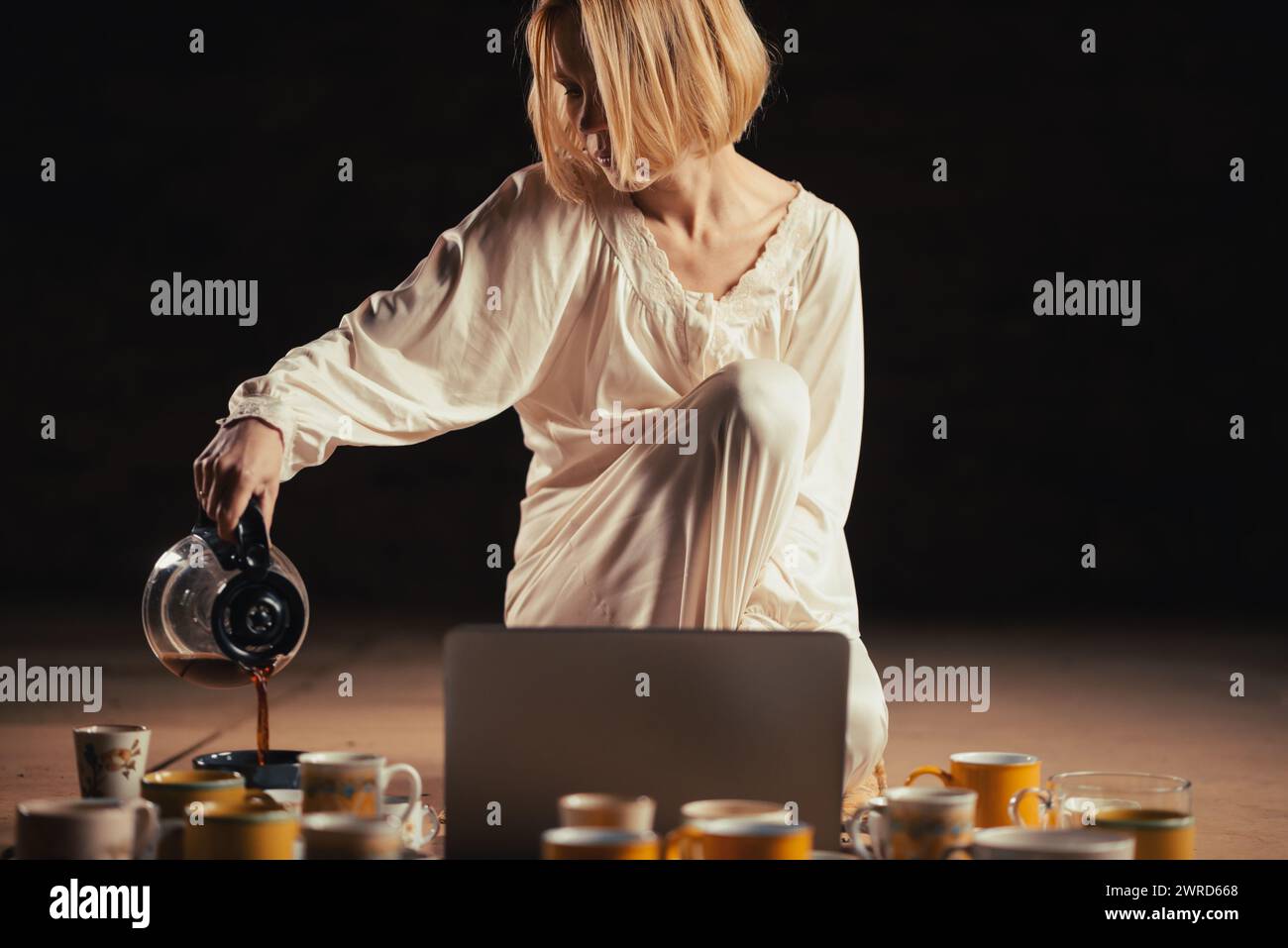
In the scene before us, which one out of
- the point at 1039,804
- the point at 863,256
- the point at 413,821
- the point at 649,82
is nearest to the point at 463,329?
the point at 649,82

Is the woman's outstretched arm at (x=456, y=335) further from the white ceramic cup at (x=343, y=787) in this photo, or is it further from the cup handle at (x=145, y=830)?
the cup handle at (x=145, y=830)

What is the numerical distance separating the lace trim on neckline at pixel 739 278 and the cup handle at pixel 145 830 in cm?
114

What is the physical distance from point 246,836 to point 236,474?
1.75 ft

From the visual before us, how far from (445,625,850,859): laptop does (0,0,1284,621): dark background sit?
369 centimetres

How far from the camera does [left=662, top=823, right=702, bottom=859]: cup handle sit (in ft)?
3.75

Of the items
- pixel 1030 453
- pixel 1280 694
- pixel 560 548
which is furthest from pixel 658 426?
pixel 1030 453

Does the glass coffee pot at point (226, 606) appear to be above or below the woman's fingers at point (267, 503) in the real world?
below

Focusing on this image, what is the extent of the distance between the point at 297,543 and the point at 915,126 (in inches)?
88.5

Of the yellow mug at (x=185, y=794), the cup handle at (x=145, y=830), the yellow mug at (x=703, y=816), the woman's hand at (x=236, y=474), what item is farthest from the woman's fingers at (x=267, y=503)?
the yellow mug at (x=703, y=816)

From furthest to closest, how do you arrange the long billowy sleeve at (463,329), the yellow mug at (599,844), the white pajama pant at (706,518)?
1. the long billowy sleeve at (463,329)
2. the white pajama pant at (706,518)
3. the yellow mug at (599,844)

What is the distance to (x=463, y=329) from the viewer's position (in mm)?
2111

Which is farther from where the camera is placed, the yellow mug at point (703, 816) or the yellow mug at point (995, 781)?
the yellow mug at point (995, 781)

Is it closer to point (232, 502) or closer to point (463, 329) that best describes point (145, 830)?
point (232, 502)

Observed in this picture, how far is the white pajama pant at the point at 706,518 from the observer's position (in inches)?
74.6
